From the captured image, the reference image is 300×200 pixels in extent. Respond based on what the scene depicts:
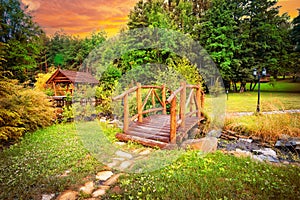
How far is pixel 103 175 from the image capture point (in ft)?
7.88

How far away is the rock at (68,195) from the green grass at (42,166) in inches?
3.9

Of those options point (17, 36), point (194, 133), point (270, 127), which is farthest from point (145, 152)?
point (17, 36)

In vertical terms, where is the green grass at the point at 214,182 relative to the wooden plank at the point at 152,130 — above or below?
below

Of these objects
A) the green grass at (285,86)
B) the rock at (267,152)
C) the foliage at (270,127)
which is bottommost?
the rock at (267,152)

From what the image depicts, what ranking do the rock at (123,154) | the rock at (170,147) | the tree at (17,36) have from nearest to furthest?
the rock at (123,154), the rock at (170,147), the tree at (17,36)

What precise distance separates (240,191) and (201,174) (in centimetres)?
49

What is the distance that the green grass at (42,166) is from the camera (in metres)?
2.05

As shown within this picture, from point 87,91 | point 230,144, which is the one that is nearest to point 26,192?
point 230,144

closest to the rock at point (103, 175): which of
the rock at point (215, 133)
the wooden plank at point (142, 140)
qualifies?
the wooden plank at point (142, 140)

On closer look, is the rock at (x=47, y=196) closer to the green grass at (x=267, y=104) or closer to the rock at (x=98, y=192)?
the rock at (x=98, y=192)

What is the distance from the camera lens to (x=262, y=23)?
16.1m

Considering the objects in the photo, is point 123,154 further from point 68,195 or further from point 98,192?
point 68,195

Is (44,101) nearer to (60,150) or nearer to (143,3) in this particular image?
(60,150)

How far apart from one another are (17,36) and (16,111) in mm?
12513
